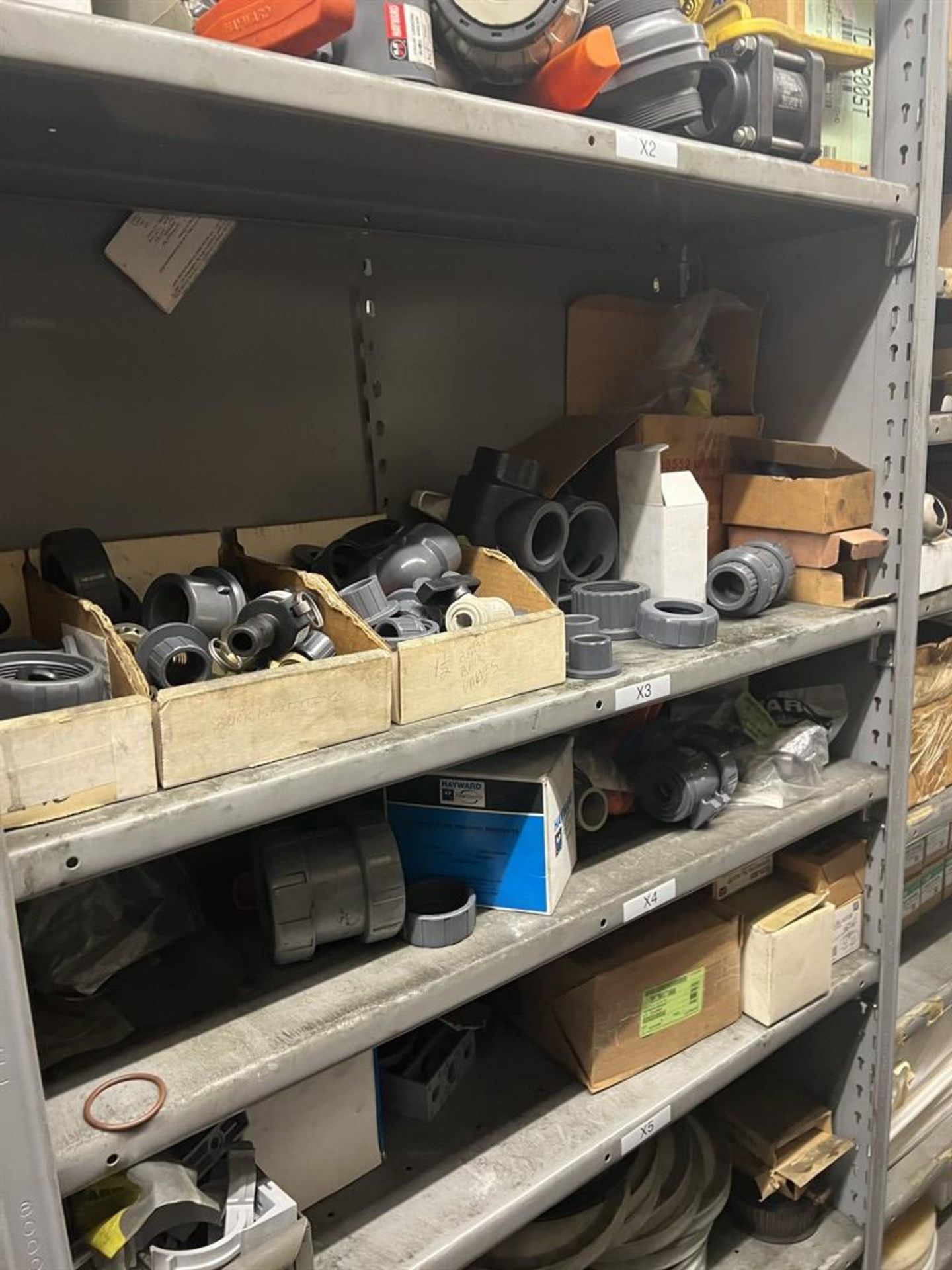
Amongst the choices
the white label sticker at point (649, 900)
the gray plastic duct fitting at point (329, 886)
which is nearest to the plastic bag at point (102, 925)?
the gray plastic duct fitting at point (329, 886)

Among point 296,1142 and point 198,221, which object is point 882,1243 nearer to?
point 296,1142

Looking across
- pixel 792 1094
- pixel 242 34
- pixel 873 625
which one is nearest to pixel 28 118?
pixel 242 34

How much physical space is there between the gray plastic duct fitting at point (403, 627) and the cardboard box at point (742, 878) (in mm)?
663

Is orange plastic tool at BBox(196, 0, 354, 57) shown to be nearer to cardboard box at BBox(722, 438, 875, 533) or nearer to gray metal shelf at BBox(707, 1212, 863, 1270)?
cardboard box at BBox(722, 438, 875, 533)

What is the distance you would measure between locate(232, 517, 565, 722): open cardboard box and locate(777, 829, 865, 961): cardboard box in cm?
66

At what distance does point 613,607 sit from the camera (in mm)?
1135

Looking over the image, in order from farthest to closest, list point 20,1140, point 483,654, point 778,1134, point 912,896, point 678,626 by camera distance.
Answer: point 912,896 < point 778,1134 < point 678,626 < point 483,654 < point 20,1140

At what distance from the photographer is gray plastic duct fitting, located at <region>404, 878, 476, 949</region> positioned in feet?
3.15

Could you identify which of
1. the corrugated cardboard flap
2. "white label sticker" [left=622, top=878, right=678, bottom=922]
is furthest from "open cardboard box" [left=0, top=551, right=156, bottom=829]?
the corrugated cardboard flap

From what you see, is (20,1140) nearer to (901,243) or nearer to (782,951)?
(782,951)

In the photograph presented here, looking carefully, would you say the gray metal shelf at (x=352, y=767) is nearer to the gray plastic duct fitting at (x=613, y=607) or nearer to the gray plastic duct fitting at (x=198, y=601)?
the gray plastic duct fitting at (x=613, y=607)

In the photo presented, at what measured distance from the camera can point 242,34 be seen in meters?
0.69

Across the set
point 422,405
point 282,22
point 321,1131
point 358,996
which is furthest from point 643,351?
point 321,1131

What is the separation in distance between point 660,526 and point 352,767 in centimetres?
58
